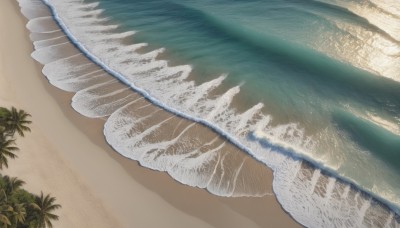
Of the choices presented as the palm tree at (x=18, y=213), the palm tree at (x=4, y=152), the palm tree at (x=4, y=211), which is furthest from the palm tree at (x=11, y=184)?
the palm tree at (x=18, y=213)

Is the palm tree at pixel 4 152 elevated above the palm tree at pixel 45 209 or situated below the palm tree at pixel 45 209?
above

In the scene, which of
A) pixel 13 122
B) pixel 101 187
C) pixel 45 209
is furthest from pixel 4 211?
pixel 13 122

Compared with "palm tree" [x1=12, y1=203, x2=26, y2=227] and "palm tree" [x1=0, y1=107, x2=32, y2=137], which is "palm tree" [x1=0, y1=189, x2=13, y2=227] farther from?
"palm tree" [x1=0, y1=107, x2=32, y2=137]

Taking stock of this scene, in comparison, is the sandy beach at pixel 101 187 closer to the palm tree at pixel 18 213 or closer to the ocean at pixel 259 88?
the ocean at pixel 259 88

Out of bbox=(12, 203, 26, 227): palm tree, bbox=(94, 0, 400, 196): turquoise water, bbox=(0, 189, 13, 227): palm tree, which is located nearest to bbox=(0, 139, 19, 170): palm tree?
bbox=(0, 189, 13, 227): palm tree

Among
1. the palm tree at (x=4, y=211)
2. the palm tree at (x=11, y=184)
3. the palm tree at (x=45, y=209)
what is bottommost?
the palm tree at (x=45, y=209)

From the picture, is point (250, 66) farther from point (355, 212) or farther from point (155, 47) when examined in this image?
point (355, 212)

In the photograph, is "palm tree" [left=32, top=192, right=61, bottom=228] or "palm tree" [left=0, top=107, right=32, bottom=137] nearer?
"palm tree" [left=32, top=192, right=61, bottom=228]
